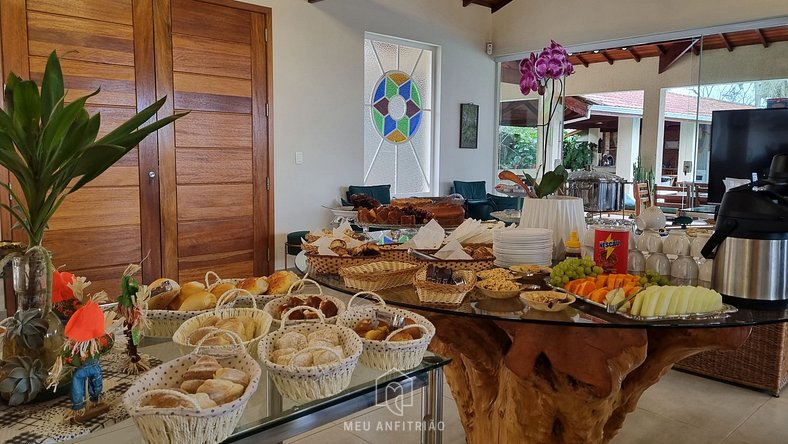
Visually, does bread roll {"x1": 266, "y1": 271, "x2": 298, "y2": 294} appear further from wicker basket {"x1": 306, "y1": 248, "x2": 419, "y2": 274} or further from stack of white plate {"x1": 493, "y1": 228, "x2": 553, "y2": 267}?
stack of white plate {"x1": 493, "y1": 228, "x2": 553, "y2": 267}

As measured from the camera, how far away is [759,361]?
302cm

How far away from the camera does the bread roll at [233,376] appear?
97cm

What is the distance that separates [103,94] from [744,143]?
6.12 meters

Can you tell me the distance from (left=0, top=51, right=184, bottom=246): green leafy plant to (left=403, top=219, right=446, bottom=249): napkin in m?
1.22

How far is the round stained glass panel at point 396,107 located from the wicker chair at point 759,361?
4.38 m

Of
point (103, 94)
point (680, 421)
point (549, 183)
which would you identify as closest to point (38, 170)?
point (549, 183)

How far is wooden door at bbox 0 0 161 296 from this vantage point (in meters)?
4.14

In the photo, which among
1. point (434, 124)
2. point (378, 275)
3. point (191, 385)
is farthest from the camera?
point (434, 124)

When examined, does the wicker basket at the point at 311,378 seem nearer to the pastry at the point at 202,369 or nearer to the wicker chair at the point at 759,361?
the pastry at the point at 202,369

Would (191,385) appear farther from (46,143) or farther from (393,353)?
(46,143)

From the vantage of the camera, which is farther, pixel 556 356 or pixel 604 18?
pixel 604 18

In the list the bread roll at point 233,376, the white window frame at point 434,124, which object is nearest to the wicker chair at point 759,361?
the bread roll at point 233,376

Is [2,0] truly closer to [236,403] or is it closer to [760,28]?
[236,403]

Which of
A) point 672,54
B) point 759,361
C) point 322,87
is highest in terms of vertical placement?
point 672,54
